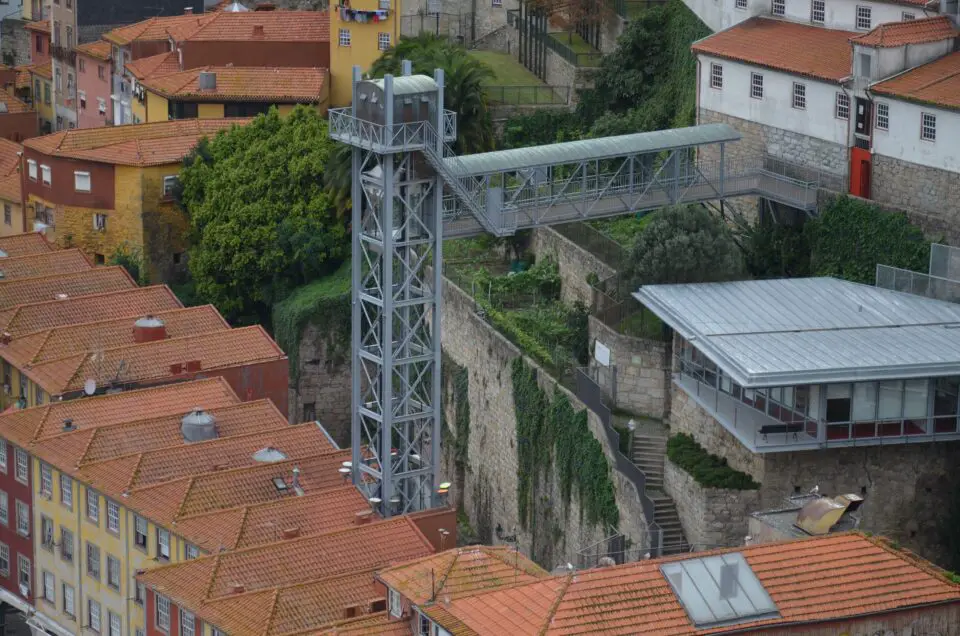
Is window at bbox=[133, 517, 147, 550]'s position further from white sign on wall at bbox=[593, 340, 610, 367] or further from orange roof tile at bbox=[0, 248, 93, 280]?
orange roof tile at bbox=[0, 248, 93, 280]

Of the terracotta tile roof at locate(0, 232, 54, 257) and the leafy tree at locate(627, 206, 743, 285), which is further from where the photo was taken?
the terracotta tile roof at locate(0, 232, 54, 257)

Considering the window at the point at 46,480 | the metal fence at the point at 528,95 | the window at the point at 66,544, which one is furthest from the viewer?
the metal fence at the point at 528,95

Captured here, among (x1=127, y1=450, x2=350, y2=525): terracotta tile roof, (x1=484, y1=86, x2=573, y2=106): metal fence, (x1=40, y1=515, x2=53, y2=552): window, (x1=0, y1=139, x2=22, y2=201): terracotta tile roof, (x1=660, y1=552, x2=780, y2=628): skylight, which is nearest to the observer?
(x1=660, y1=552, x2=780, y2=628): skylight

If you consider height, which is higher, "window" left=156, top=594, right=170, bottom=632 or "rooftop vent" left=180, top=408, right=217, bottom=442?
"rooftop vent" left=180, top=408, right=217, bottom=442

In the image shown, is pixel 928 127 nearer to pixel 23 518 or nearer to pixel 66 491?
pixel 66 491

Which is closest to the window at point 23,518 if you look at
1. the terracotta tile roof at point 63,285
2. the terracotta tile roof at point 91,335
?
the terracotta tile roof at point 91,335

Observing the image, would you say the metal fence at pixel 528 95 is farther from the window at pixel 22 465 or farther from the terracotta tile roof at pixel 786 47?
the window at pixel 22 465

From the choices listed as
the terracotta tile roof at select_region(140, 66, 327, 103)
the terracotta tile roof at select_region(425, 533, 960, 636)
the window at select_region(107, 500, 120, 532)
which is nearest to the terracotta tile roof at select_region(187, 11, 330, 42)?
the terracotta tile roof at select_region(140, 66, 327, 103)
